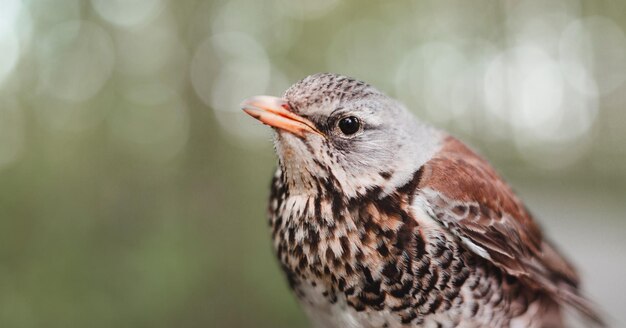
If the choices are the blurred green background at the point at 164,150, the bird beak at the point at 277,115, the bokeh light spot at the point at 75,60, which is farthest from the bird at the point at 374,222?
the bokeh light spot at the point at 75,60

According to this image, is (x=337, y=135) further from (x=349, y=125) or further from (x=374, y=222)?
Answer: (x=374, y=222)

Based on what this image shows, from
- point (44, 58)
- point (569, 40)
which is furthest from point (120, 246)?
point (569, 40)

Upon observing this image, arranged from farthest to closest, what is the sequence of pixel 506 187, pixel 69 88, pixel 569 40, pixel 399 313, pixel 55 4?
pixel 569 40
pixel 69 88
pixel 55 4
pixel 506 187
pixel 399 313

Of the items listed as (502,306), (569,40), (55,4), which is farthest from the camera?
(569,40)

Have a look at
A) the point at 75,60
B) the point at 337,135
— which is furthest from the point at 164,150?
the point at 337,135

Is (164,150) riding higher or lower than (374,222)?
higher

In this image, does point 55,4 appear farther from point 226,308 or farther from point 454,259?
point 454,259
